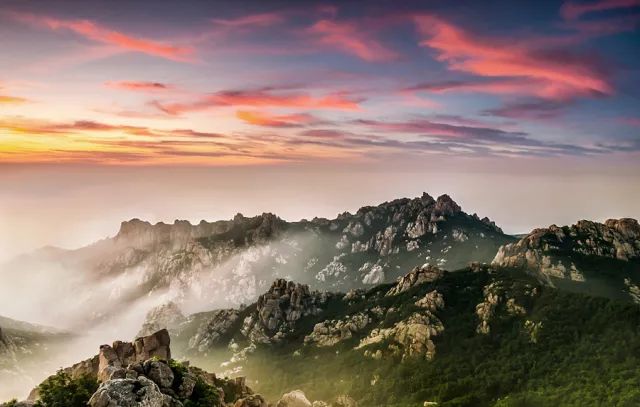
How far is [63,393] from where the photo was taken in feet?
227

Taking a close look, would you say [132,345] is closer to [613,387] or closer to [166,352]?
[166,352]

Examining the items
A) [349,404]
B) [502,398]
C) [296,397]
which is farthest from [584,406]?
[296,397]

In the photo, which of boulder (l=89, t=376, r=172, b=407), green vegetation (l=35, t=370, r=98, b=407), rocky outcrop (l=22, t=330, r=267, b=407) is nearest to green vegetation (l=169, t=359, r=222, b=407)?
rocky outcrop (l=22, t=330, r=267, b=407)

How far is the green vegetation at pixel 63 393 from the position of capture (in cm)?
6750

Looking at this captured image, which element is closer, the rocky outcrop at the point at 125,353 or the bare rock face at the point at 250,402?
the bare rock face at the point at 250,402

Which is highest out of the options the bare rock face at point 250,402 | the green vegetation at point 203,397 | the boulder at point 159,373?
the boulder at point 159,373

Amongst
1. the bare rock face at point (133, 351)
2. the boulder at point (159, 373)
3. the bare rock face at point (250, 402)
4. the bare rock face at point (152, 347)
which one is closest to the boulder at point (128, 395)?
the boulder at point (159, 373)

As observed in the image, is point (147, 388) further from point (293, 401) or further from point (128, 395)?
point (293, 401)

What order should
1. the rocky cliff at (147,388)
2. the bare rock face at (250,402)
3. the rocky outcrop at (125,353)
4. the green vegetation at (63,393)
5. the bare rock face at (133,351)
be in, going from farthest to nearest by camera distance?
the bare rock face at (133,351)
the rocky outcrop at (125,353)
the bare rock face at (250,402)
the green vegetation at (63,393)
the rocky cliff at (147,388)

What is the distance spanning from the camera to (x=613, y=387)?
17850 centimetres

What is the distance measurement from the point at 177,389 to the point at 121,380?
13678 mm

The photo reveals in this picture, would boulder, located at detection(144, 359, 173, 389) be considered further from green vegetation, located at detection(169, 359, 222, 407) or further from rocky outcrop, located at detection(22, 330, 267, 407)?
green vegetation, located at detection(169, 359, 222, 407)

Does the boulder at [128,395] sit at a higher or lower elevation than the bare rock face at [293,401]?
higher

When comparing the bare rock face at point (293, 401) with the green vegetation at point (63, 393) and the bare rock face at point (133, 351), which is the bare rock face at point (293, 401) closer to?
the green vegetation at point (63, 393)
